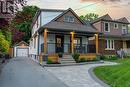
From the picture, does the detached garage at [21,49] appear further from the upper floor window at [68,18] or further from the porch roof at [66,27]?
the porch roof at [66,27]

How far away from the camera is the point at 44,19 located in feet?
108

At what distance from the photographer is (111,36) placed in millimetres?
38688

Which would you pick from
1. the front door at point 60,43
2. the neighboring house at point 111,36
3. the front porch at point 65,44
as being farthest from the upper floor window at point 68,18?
the neighboring house at point 111,36

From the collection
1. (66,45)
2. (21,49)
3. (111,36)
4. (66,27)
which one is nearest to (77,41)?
(66,45)

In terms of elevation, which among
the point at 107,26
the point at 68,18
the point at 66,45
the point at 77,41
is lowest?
the point at 66,45

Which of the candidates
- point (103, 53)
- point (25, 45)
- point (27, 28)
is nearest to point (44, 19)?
point (103, 53)

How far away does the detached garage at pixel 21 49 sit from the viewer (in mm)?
54284

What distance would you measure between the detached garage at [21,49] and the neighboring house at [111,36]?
18.7 metres

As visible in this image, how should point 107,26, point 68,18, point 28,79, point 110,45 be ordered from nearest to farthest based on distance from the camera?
point 28,79
point 68,18
point 110,45
point 107,26

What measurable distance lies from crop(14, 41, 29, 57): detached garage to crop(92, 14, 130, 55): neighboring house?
61.4ft

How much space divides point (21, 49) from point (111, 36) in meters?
23.1

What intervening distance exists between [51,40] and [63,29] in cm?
260

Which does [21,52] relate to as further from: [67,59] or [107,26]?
[67,59]

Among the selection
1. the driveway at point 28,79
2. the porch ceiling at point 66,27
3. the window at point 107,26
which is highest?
the window at point 107,26
